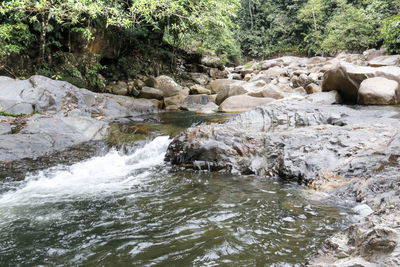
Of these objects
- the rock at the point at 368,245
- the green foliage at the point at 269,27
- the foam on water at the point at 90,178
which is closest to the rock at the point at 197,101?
the foam on water at the point at 90,178

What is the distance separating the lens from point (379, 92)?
686 cm

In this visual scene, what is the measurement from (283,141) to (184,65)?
15.1m

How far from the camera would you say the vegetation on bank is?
7883 mm

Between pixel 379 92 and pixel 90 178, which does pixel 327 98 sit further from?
pixel 90 178

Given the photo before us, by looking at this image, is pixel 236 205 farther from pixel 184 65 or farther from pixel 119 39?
pixel 184 65

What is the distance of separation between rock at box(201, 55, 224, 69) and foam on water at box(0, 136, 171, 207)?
14.4 meters

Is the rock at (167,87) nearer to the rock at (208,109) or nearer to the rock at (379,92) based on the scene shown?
the rock at (208,109)

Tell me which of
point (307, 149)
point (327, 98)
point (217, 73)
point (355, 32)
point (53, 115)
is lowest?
point (307, 149)

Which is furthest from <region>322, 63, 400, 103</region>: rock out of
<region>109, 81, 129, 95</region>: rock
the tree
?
<region>109, 81, 129, 95</region>: rock

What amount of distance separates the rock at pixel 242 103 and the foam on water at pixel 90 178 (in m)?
4.60

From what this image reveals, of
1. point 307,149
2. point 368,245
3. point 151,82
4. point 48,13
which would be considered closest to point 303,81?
point 151,82

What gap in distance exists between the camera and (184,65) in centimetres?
1841

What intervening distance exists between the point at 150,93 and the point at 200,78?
6069 millimetres

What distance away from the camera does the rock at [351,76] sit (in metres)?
7.36
